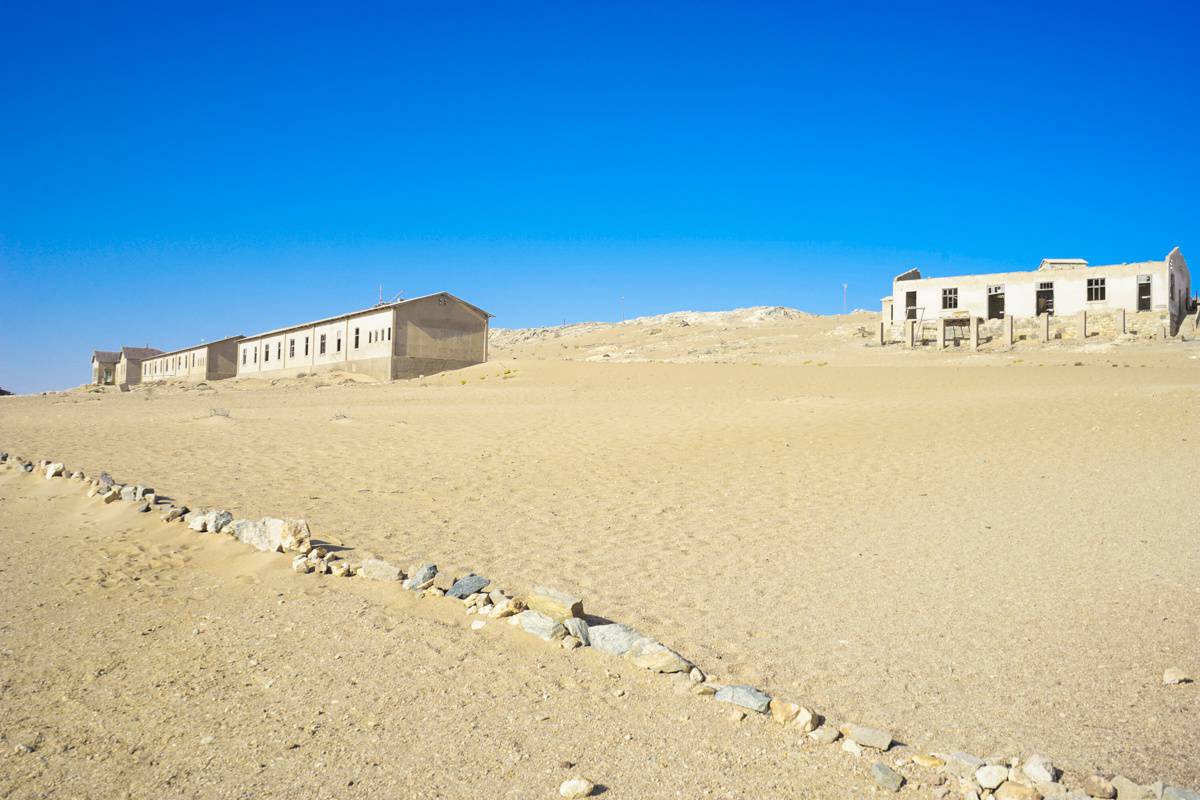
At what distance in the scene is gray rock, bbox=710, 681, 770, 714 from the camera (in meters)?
3.91

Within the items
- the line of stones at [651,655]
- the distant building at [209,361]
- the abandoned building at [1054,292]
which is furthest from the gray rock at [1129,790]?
the distant building at [209,361]

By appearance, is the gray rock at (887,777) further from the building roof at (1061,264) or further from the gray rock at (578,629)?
the building roof at (1061,264)

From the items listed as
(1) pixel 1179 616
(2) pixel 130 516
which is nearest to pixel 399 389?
(2) pixel 130 516

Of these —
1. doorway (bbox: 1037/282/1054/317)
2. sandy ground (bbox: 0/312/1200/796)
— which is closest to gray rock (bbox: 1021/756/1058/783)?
sandy ground (bbox: 0/312/1200/796)

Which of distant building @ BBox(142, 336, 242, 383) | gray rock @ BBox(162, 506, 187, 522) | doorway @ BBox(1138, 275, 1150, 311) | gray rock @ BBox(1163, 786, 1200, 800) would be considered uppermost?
doorway @ BBox(1138, 275, 1150, 311)

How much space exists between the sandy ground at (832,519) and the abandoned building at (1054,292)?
22.4 metres

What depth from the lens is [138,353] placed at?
70125 mm

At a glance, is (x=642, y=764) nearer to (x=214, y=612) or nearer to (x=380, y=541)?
(x=214, y=612)

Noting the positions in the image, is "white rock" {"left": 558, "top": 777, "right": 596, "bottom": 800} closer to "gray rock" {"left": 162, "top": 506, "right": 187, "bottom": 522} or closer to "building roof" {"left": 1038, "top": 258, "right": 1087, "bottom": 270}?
"gray rock" {"left": 162, "top": 506, "right": 187, "bottom": 522}

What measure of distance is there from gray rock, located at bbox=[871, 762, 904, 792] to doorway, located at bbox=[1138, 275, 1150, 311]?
46341mm

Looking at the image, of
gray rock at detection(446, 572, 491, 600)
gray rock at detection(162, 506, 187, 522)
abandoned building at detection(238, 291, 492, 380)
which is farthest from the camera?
abandoned building at detection(238, 291, 492, 380)

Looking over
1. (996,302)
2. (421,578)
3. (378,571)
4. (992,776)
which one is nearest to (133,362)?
(996,302)

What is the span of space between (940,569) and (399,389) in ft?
83.9

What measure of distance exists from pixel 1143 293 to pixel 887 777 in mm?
46709
